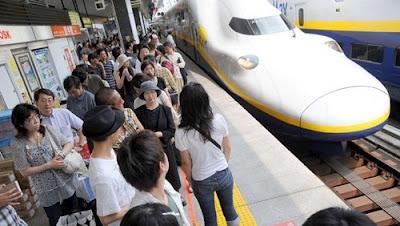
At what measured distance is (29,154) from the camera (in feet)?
9.24

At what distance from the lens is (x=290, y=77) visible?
5172mm

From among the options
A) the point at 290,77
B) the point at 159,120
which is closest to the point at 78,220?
the point at 159,120

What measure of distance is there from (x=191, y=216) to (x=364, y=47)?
566cm

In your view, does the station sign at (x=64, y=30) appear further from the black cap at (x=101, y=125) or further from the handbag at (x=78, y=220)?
the black cap at (x=101, y=125)

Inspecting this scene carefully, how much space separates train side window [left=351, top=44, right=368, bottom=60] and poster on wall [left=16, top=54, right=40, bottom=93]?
7169mm

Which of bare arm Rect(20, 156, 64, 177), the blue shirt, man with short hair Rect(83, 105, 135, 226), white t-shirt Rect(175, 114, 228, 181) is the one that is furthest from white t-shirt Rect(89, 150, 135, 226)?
the blue shirt

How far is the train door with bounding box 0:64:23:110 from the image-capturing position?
5.91 m

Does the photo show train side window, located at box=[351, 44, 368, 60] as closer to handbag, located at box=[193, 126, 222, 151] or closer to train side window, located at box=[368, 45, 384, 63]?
train side window, located at box=[368, 45, 384, 63]

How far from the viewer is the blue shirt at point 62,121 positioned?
347 cm

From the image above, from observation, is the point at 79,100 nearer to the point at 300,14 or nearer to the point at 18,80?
the point at 18,80

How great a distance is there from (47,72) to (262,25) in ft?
18.4

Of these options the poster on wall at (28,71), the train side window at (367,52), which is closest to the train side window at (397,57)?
the train side window at (367,52)

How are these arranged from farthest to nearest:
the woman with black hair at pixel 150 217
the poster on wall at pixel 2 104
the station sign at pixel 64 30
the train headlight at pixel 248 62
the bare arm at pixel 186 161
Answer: the station sign at pixel 64 30 → the train headlight at pixel 248 62 → the poster on wall at pixel 2 104 → the bare arm at pixel 186 161 → the woman with black hair at pixel 150 217

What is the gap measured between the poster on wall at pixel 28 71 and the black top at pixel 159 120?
491cm
